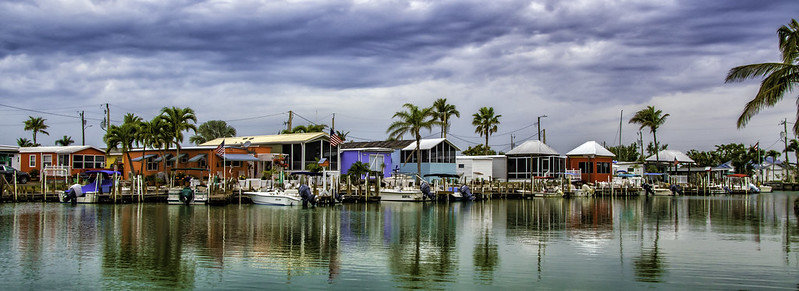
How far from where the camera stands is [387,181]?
59719mm

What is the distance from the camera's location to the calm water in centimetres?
1681

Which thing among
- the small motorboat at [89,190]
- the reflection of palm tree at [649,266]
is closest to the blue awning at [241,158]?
the small motorboat at [89,190]

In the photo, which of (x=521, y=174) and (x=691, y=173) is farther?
(x=691, y=173)

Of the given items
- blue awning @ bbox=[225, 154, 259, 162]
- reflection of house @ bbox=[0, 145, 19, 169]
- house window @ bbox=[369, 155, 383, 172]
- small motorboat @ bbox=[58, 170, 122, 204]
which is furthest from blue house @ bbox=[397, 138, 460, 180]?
reflection of house @ bbox=[0, 145, 19, 169]

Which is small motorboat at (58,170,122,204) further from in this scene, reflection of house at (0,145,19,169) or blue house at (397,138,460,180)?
blue house at (397,138,460,180)

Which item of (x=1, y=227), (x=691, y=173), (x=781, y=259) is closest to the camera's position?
(x=781, y=259)

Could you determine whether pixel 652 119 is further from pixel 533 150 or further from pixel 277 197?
pixel 277 197

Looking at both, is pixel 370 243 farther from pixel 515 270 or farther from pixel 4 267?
pixel 4 267

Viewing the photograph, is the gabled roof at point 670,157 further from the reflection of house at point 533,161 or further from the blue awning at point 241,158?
the blue awning at point 241,158

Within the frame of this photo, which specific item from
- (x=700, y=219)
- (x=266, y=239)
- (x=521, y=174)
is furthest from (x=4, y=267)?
(x=521, y=174)

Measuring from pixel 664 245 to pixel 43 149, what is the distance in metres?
63.2

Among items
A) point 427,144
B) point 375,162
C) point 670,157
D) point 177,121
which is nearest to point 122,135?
point 177,121

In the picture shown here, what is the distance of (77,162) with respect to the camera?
6794 centimetres

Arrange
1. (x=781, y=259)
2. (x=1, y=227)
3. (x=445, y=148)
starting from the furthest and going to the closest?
(x=445, y=148) < (x=1, y=227) < (x=781, y=259)
